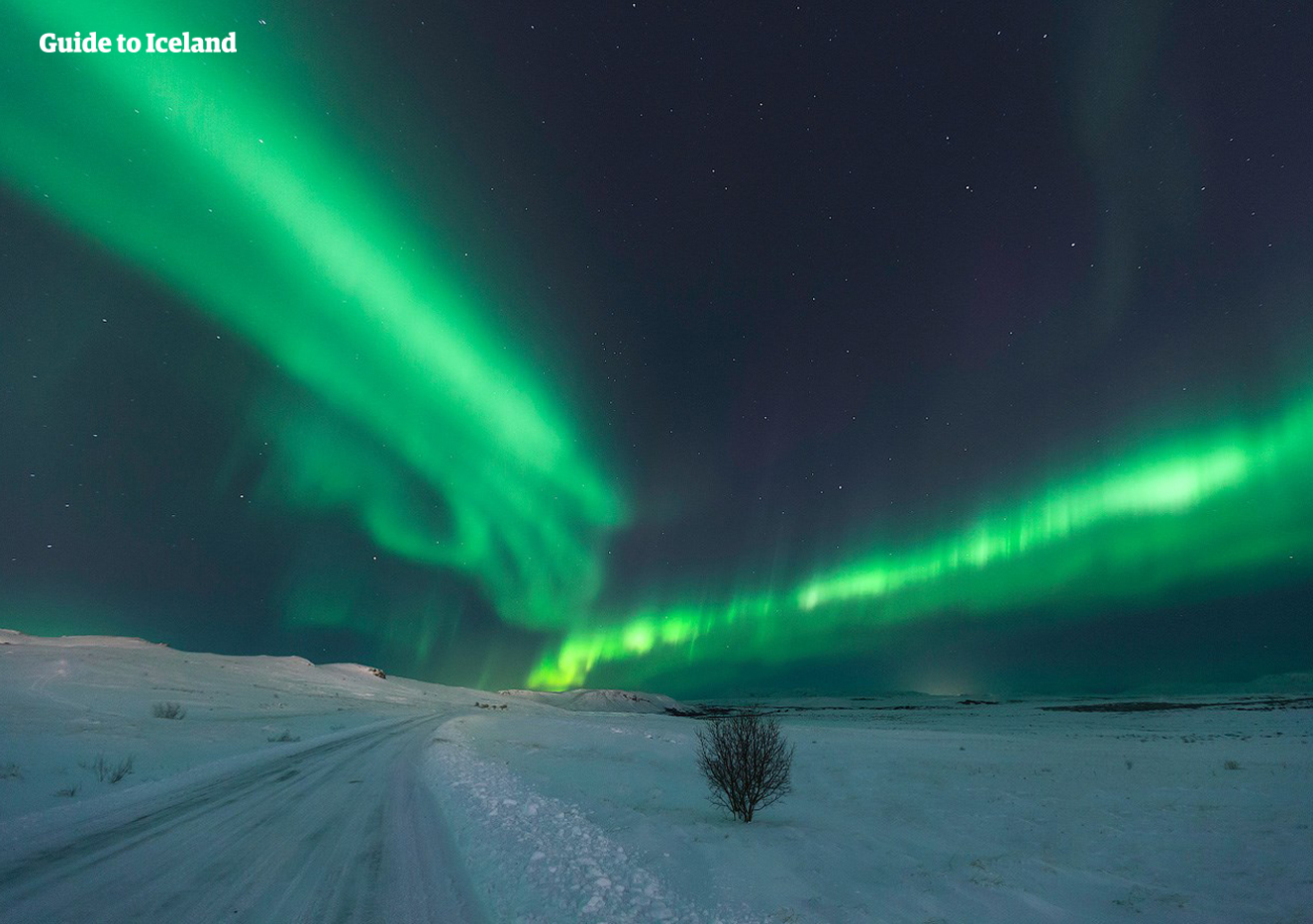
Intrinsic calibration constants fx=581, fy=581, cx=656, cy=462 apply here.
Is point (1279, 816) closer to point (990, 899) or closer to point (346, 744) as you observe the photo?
point (990, 899)

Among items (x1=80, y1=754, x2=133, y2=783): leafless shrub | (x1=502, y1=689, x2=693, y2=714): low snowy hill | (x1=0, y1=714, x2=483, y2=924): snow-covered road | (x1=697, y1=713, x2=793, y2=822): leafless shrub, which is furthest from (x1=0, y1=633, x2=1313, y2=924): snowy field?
(x1=502, y1=689, x2=693, y2=714): low snowy hill

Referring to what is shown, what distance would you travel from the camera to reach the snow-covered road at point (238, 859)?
6.43m

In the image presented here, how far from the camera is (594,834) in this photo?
10836 millimetres

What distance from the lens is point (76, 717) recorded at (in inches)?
840

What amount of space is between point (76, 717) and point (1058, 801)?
32.7m

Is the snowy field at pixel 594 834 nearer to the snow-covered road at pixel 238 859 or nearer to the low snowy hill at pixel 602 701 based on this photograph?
the snow-covered road at pixel 238 859

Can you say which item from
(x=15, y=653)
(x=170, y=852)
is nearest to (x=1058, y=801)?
(x=170, y=852)

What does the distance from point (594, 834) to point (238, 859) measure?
5597 mm

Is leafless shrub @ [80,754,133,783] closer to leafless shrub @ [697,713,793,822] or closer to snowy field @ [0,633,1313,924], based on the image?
snowy field @ [0,633,1313,924]

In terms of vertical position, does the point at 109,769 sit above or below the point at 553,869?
below

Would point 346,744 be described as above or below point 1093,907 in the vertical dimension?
below

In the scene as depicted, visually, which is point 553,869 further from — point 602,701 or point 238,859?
point 602,701

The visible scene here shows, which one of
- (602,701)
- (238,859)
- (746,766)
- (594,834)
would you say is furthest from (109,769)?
(602,701)

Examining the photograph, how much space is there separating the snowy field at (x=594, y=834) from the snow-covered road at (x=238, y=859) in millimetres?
48
